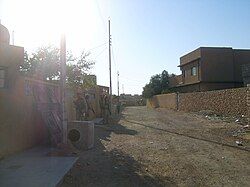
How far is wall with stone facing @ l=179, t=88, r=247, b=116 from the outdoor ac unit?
673 inches

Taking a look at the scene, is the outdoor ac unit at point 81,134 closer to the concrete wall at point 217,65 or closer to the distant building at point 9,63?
the distant building at point 9,63

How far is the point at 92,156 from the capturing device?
10.9 m

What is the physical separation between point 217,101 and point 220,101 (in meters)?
0.72

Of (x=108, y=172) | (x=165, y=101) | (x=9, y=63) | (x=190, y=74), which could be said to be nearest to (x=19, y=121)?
(x=9, y=63)

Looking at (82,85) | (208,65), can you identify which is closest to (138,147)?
(82,85)

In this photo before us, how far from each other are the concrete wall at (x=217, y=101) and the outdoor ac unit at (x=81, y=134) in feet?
56.0

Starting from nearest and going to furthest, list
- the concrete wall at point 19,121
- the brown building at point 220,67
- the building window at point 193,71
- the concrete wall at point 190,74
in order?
the concrete wall at point 19,121 < the brown building at point 220,67 < the concrete wall at point 190,74 < the building window at point 193,71

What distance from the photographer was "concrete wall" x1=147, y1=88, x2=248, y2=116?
1094 inches

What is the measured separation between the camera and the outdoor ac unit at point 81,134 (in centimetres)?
1243

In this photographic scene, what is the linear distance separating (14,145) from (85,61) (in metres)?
19.0

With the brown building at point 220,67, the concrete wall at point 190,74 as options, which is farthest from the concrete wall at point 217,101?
the brown building at point 220,67

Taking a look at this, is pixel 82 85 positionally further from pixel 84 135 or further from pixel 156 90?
pixel 156 90

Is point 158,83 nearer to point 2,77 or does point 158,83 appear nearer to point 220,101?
point 220,101

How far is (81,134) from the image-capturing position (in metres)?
12.5
